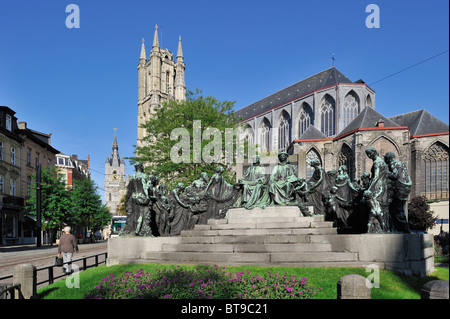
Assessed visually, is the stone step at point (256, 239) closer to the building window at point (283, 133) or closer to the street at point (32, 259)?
the street at point (32, 259)

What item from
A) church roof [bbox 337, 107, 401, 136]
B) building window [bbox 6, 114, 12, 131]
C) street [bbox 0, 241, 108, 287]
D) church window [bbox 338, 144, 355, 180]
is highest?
church roof [bbox 337, 107, 401, 136]

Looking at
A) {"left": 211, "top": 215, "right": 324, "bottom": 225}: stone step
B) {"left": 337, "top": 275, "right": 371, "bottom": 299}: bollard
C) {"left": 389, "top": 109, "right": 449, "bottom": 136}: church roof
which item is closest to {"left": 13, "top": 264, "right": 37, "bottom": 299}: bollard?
A: {"left": 211, "top": 215, "right": 324, "bottom": 225}: stone step

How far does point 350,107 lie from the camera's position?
59.6m

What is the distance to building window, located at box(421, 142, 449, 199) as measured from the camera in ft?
146

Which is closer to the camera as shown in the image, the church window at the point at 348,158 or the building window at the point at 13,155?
the building window at the point at 13,155

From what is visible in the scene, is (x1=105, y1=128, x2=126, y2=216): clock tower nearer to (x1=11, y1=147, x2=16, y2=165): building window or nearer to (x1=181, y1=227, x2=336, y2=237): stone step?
(x1=11, y1=147, x2=16, y2=165): building window

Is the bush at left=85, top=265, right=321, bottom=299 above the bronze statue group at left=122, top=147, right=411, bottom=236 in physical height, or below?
below

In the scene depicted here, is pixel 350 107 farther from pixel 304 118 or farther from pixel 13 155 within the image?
pixel 13 155

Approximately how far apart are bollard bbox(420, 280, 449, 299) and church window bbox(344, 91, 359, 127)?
58.6 metres

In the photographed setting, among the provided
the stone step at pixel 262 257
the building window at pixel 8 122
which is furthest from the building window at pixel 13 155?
the stone step at pixel 262 257

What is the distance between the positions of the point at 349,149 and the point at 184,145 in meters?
31.0

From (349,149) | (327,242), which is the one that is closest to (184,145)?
(327,242)

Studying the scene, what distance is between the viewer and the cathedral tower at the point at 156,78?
272ft

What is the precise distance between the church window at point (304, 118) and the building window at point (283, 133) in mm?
3349
